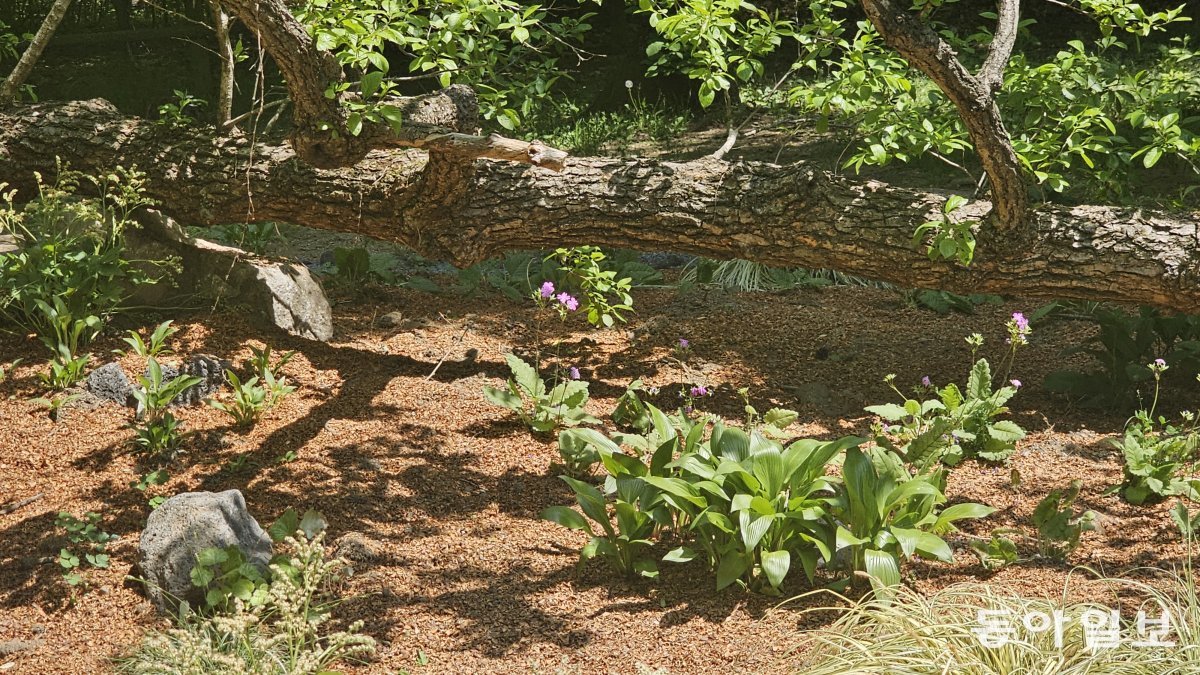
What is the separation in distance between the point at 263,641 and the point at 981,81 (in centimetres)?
347

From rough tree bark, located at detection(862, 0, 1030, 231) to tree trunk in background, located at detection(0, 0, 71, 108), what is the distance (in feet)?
12.1

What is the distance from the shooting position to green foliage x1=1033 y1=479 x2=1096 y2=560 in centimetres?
377

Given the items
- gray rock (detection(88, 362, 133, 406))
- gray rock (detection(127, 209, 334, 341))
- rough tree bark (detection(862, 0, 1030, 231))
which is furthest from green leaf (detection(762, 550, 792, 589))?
gray rock (detection(127, 209, 334, 341))

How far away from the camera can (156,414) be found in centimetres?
450

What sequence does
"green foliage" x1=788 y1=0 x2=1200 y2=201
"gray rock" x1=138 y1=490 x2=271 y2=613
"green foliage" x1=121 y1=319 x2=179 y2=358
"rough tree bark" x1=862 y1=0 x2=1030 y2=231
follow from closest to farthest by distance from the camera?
"gray rock" x1=138 y1=490 x2=271 y2=613
"rough tree bark" x1=862 y1=0 x2=1030 y2=231
"green foliage" x1=788 y1=0 x2=1200 y2=201
"green foliage" x1=121 y1=319 x2=179 y2=358

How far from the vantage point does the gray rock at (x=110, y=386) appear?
15.6ft

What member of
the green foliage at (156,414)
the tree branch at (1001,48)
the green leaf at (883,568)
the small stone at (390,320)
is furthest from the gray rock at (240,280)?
the tree branch at (1001,48)

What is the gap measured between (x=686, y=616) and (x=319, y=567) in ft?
3.67

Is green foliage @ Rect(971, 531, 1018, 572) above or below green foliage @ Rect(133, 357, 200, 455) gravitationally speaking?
above

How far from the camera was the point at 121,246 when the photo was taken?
17.1 feet

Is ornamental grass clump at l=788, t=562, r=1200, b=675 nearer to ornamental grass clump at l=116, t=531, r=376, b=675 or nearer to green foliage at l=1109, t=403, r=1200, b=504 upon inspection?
green foliage at l=1109, t=403, r=1200, b=504

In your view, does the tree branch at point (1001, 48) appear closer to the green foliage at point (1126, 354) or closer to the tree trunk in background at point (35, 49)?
the green foliage at point (1126, 354)

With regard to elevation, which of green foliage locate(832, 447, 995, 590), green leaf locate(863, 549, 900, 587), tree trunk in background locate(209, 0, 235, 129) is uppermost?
tree trunk in background locate(209, 0, 235, 129)

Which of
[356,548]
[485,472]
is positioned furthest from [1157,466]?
[356,548]
